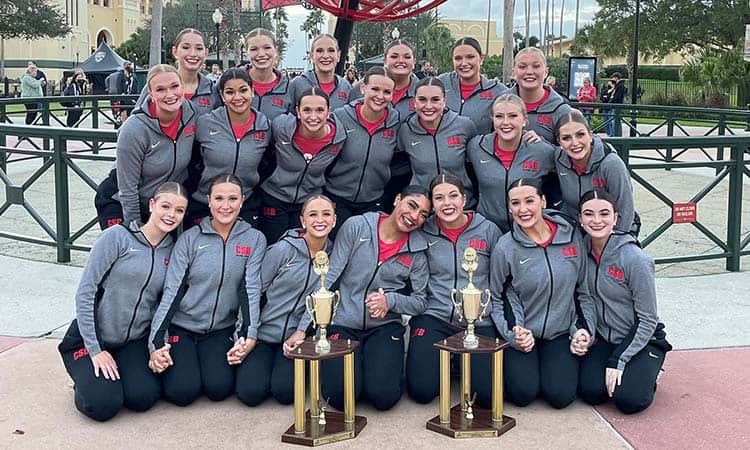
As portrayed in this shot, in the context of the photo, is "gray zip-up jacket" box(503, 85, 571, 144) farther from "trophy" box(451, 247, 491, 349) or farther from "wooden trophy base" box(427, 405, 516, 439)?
"wooden trophy base" box(427, 405, 516, 439)

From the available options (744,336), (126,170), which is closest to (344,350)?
(126,170)

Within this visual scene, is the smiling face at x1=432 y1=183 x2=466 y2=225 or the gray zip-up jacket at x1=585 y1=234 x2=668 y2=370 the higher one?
the smiling face at x1=432 y1=183 x2=466 y2=225

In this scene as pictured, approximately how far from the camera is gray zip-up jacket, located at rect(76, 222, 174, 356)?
15.1ft

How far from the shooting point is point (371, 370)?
477 centimetres

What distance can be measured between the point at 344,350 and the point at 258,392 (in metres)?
0.71

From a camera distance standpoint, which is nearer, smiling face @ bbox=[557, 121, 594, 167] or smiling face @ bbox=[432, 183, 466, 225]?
smiling face @ bbox=[432, 183, 466, 225]

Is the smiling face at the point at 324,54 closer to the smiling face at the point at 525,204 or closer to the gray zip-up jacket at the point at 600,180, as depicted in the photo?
the gray zip-up jacket at the point at 600,180

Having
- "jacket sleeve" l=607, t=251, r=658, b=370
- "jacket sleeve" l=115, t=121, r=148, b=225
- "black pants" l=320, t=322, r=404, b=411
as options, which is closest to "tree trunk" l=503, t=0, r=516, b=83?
"jacket sleeve" l=115, t=121, r=148, b=225

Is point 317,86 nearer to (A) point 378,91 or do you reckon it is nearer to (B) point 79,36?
(A) point 378,91

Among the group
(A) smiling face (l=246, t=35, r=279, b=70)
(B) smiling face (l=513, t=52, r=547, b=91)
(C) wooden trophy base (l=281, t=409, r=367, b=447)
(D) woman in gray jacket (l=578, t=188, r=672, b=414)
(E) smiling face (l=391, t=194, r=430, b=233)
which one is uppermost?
(A) smiling face (l=246, t=35, r=279, b=70)

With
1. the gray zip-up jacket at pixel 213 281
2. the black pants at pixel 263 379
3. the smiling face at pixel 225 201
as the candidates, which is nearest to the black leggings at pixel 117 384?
the gray zip-up jacket at pixel 213 281

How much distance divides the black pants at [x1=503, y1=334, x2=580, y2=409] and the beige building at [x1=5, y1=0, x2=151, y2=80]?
6082cm

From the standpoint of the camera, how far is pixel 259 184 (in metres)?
5.82

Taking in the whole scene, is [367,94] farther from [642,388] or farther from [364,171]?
[642,388]
